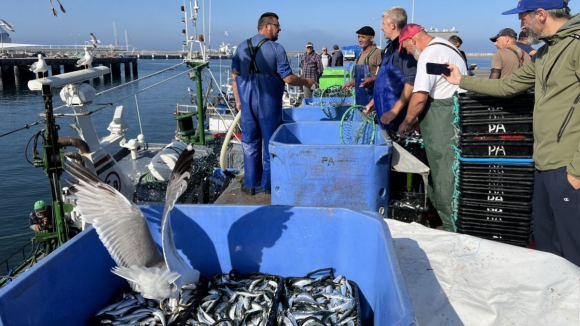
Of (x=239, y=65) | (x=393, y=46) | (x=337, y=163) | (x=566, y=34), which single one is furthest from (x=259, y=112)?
(x=566, y=34)

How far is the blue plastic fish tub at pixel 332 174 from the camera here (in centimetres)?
399

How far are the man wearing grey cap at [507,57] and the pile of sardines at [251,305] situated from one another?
17.9 feet

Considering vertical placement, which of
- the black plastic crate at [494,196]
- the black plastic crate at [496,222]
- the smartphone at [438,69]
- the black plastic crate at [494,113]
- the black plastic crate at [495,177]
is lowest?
the black plastic crate at [496,222]

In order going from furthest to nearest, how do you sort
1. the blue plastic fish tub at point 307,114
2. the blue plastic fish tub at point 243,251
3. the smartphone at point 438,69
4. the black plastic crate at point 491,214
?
the blue plastic fish tub at point 307,114, the smartphone at point 438,69, the black plastic crate at point 491,214, the blue plastic fish tub at point 243,251

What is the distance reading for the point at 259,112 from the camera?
489 centimetres

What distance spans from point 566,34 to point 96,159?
21.3ft

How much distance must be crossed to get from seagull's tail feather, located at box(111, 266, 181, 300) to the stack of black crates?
2537mm

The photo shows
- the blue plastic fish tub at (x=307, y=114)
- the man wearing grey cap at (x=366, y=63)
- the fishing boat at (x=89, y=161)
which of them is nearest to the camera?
the fishing boat at (x=89, y=161)

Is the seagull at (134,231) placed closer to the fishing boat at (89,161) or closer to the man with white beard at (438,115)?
the fishing boat at (89,161)

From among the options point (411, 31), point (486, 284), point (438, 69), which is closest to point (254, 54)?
point (411, 31)

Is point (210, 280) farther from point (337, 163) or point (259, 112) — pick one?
point (259, 112)

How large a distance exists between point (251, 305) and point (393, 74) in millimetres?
3167

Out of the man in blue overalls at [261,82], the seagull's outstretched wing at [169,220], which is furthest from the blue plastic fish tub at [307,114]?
the seagull's outstretched wing at [169,220]

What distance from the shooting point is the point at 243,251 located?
3201 millimetres
